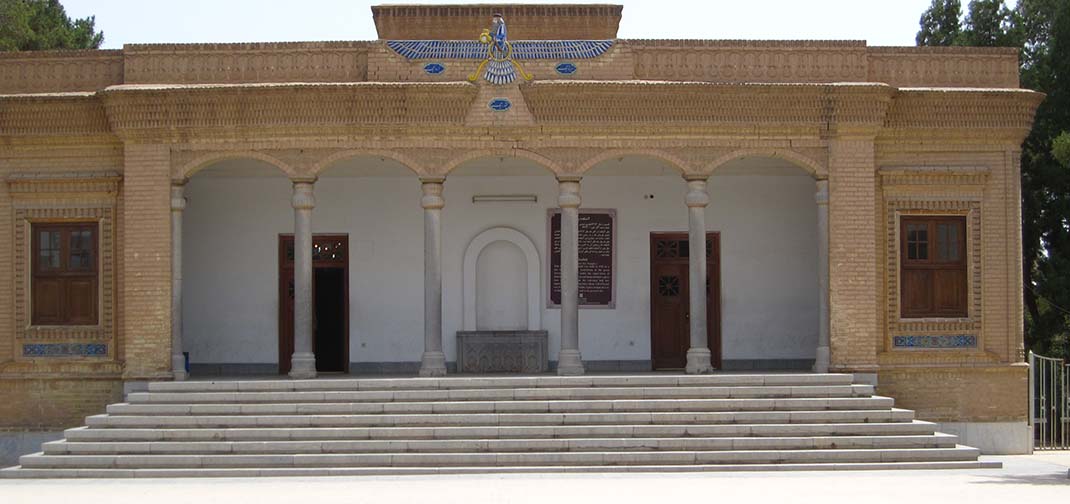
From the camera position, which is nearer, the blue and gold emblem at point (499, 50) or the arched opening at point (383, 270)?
the blue and gold emblem at point (499, 50)

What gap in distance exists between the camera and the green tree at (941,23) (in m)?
27.5

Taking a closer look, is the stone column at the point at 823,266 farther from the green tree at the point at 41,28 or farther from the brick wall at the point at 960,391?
the green tree at the point at 41,28

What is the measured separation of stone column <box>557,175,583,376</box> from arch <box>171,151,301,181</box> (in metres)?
3.48

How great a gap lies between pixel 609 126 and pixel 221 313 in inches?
258

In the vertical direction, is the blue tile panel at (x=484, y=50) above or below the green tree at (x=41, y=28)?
below

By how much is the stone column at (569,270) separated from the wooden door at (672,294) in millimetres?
2670

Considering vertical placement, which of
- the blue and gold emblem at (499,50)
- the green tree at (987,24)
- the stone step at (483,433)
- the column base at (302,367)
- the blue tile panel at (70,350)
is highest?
the green tree at (987,24)

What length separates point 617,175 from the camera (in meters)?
20.2

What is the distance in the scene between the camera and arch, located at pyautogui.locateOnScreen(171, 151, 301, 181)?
17.8 m

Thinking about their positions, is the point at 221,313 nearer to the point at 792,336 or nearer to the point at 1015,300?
the point at 792,336

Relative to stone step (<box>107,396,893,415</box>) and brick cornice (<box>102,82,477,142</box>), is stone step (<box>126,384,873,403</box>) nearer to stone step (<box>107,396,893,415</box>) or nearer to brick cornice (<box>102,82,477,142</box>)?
stone step (<box>107,396,893,415</box>)

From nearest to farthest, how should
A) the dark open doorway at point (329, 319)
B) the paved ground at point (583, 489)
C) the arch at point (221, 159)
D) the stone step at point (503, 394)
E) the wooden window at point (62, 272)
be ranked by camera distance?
1. the paved ground at point (583, 489)
2. the stone step at point (503, 394)
3. the arch at point (221, 159)
4. the wooden window at point (62, 272)
5. the dark open doorway at point (329, 319)

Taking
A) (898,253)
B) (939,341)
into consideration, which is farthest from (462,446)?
(939,341)

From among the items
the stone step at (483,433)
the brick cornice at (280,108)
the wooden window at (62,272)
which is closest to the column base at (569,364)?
the stone step at (483,433)
